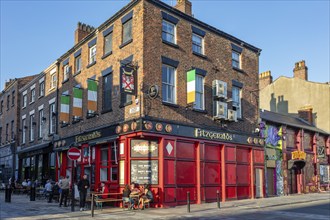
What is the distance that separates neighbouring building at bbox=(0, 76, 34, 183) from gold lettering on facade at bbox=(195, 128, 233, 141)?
21245 mm

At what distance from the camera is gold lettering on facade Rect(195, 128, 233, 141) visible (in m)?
19.3

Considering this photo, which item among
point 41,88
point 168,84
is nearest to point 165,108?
point 168,84

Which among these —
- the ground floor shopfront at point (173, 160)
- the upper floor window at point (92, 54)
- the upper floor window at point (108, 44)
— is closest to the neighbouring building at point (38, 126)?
the ground floor shopfront at point (173, 160)

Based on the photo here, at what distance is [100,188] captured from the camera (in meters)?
19.8

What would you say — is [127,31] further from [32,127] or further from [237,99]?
[32,127]

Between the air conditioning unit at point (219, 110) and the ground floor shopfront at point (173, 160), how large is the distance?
867mm

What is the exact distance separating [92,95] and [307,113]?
22.6 meters

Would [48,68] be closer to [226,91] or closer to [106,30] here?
[106,30]

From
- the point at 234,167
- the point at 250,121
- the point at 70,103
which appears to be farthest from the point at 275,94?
the point at 70,103

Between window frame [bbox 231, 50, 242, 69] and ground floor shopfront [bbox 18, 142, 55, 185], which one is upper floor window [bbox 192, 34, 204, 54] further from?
ground floor shopfront [bbox 18, 142, 55, 185]

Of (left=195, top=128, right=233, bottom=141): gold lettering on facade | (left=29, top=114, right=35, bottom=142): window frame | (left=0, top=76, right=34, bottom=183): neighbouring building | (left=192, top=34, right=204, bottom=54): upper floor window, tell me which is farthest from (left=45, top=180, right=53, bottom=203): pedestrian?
(left=0, top=76, right=34, bottom=183): neighbouring building

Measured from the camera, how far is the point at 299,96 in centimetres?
3666

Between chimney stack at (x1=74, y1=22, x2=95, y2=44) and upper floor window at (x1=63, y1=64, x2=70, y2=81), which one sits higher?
chimney stack at (x1=74, y1=22, x2=95, y2=44)

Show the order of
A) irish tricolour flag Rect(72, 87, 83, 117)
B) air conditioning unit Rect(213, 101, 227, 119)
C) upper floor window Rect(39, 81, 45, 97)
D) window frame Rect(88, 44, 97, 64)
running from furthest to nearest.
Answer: upper floor window Rect(39, 81, 45, 97) → window frame Rect(88, 44, 97, 64) → irish tricolour flag Rect(72, 87, 83, 117) → air conditioning unit Rect(213, 101, 227, 119)
